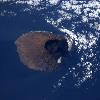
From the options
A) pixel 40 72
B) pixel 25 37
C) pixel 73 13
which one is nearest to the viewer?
pixel 40 72

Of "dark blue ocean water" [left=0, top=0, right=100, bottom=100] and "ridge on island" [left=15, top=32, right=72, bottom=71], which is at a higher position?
"ridge on island" [left=15, top=32, right=72, bottom=71]

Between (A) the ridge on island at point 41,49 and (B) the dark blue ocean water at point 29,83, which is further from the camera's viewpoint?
(A) the ridge on island at point 41,49

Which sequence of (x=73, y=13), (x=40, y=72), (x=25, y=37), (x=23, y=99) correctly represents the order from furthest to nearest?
(x=73, y=13) < (x=25, y=37) < (x=40, y=72) < (x=23, y=99)

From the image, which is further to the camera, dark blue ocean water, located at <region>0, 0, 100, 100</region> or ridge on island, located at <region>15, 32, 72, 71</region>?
ridge on island, located at <region>15, 32, 72, 71</region>

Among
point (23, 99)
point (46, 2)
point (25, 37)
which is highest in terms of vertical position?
point (46, 2)

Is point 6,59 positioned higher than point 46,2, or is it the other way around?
point 46,2

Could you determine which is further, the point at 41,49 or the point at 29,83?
the point at 41,49

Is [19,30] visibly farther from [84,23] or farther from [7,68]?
[84,23]

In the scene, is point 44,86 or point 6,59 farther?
point 6,59

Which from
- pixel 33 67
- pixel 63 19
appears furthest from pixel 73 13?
pixel 33 67

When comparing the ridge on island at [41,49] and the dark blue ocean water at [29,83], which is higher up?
the ridge on island at [41,49]

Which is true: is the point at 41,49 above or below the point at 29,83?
above
